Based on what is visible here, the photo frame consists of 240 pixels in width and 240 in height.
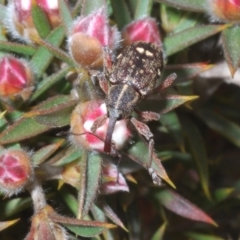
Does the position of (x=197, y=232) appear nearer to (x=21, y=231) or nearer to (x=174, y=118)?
(x=174, y=118)

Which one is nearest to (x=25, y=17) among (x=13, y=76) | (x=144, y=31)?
(x=13, y=76)

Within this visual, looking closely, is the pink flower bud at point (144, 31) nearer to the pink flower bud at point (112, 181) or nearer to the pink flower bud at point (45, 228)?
the pink flower bud at point (112, 181)

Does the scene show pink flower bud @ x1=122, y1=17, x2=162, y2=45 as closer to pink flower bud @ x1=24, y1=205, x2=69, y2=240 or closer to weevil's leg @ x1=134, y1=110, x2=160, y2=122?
weevil's leg @ x1=134, y1=110, x2=160, y2=122

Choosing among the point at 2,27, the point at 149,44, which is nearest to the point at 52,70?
the point at 2,27

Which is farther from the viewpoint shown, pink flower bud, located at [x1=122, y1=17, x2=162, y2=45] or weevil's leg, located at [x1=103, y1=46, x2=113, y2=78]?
pink flower bud, located at [x1=122, y1=17, x2=162, y2=45]

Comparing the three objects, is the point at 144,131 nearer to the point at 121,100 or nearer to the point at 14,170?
the point at 121,100

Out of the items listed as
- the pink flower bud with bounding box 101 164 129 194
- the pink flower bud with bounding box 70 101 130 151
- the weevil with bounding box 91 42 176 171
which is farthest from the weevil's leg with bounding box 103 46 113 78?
the pink flower bud with bounding box 101 164 129 194
